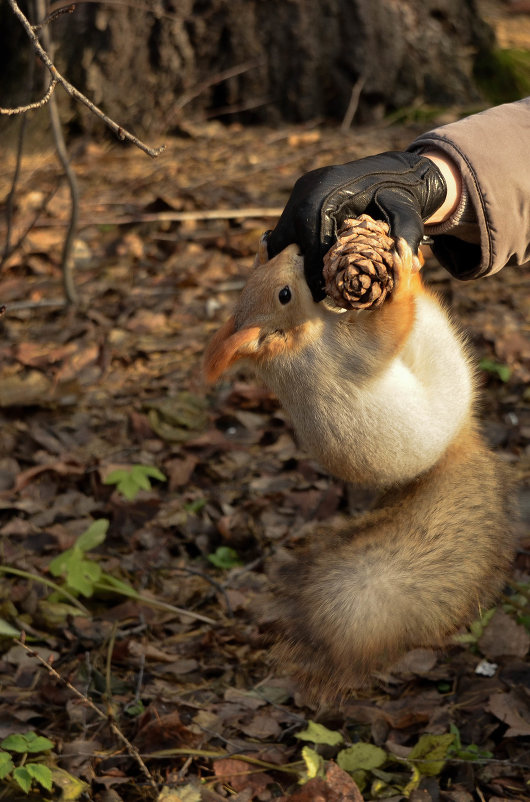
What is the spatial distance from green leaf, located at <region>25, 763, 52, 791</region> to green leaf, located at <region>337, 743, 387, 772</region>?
2.01 ft

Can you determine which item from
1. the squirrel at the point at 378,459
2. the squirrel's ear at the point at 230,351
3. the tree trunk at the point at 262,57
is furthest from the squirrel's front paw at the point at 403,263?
the tree trunk at the point at 262,57

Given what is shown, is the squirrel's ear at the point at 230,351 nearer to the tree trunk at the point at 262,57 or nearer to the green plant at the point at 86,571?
the green plant at the point at 86,571

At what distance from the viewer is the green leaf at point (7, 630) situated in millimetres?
2153

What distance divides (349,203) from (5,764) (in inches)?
50.0

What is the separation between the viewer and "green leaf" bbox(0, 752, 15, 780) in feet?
5.72

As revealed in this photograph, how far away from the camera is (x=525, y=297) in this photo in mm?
4055

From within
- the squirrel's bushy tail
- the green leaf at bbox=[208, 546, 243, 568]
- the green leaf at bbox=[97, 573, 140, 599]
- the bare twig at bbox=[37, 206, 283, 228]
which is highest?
the squirrel's bushy tail

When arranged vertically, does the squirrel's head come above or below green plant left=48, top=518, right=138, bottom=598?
above

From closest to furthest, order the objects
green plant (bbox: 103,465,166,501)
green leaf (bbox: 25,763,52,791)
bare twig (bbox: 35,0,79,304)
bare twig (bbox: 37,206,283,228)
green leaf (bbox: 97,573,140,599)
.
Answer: green leaf (bbox: 25,763,52,791), green leaf (bbox: 97,573,140,599), green plant (bbox: 103,465,166,501), bare twig (bbox: 35,0,79,304), bare twig (bbox: 37,206,283,228)

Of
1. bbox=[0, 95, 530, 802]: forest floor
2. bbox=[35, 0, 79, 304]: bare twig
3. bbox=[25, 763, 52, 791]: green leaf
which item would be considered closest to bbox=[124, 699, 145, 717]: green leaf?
bbox=[0, 95, 530, 802]: forest floor

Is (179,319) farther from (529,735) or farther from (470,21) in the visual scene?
(470,21)

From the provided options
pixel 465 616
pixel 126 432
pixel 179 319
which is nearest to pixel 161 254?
pixel 179 319

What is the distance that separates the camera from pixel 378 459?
1.56 metres

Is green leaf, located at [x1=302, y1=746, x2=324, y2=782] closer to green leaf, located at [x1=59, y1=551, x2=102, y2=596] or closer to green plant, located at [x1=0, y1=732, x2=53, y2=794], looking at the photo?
green plant, located at [x1=0, y1=732, x2=53, y2=794]
